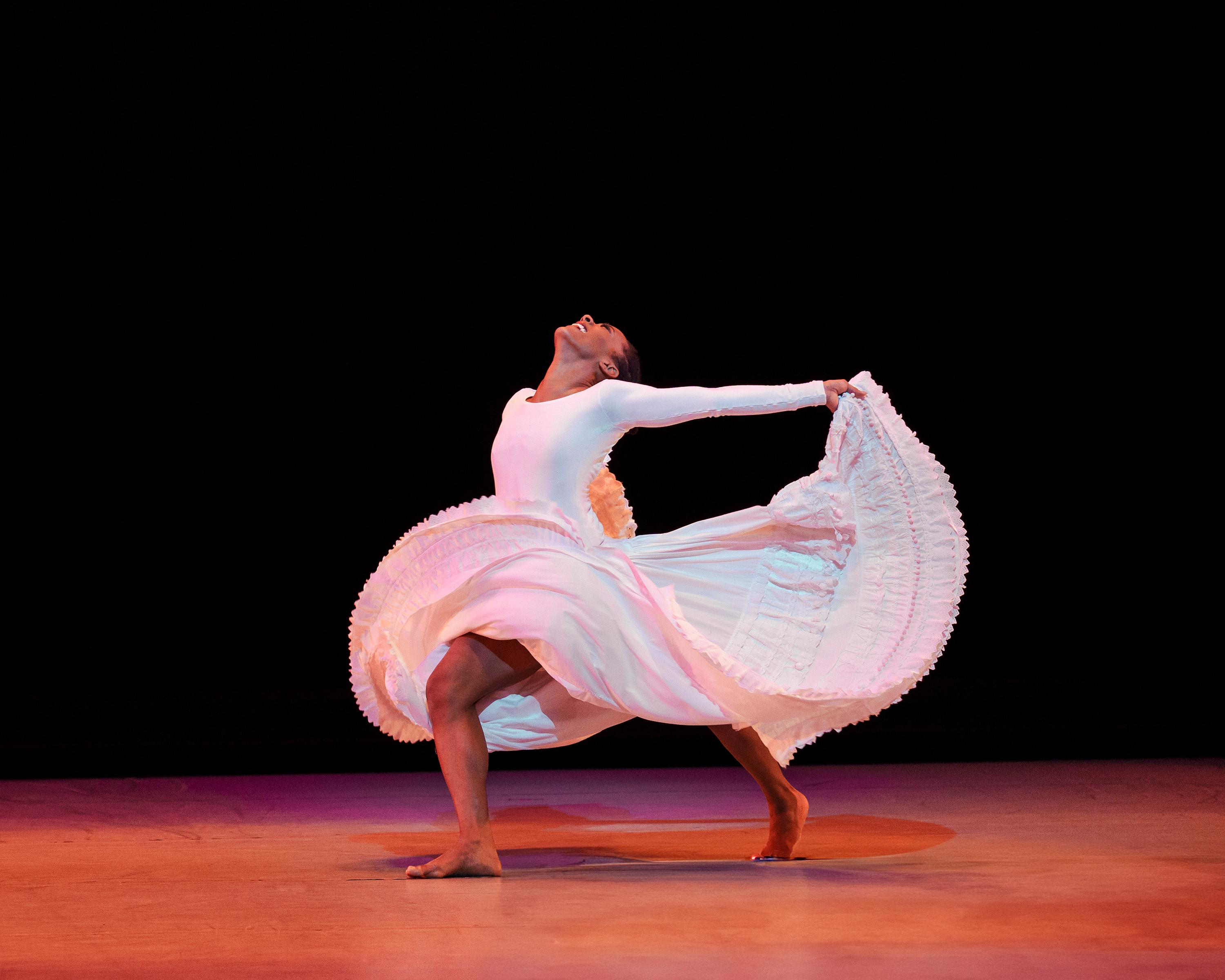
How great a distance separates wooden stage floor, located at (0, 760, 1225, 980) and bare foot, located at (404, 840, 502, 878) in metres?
0.05

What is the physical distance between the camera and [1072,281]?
5762 mm

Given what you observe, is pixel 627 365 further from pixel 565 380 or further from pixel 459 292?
pixel 459 292

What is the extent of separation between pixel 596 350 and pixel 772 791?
3.24 ft

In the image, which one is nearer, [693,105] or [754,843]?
[754,843]

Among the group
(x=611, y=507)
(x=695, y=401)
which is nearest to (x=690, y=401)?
(x=695, y=401)

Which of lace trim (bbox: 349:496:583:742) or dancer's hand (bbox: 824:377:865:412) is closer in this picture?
lace trim (bbox: 349:496:583:742)

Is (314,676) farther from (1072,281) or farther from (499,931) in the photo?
(499,931)

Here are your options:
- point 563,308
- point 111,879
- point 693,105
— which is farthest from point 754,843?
point 693,105

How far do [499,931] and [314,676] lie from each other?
3.96 meters

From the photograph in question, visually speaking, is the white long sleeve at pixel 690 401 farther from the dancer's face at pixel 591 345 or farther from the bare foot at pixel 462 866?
the bare foot at pixel 462 866

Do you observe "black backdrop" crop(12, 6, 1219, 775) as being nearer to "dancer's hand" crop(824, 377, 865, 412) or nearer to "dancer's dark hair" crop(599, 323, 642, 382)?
"dancer's dark hair" crop(599, 323, 642, 382)

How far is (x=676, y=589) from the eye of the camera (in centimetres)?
281

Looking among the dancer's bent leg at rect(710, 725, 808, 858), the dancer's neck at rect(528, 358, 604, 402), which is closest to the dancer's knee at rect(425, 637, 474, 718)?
the dancer's bent leg at rect(710, 725, 808, 858)

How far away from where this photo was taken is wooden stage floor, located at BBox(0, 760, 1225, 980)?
1862 mm
